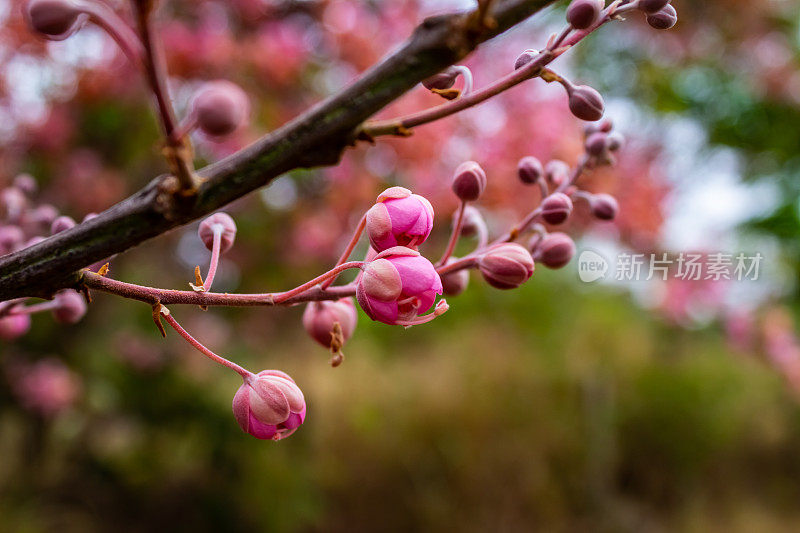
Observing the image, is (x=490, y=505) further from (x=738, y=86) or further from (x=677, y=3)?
(x=738, y=86)

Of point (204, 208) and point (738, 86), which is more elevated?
point (204, 208)

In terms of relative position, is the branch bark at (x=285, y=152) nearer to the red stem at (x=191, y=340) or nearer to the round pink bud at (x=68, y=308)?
the red stem at (x=191, y=340)

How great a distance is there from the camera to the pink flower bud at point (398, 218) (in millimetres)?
246

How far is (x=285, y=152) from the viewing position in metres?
0.21

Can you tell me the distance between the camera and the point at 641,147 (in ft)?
7.45

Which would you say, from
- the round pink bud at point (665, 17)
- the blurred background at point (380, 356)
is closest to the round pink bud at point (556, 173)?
the round pink bud at point (665, 17)

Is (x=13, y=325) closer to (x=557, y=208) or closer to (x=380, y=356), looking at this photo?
(x=557, y=208)

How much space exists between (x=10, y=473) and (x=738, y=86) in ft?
9.99

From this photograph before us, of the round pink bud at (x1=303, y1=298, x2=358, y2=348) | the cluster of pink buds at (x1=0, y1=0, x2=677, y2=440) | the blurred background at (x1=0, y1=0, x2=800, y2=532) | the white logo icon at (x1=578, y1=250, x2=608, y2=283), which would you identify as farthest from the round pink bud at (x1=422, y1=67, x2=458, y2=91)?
the blurred background at (x1=0, y1=0, x2=800, y2=532)

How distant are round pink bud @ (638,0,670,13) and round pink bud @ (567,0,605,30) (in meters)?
0.03

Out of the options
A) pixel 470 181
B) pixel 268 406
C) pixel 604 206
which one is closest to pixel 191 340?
pixel 268 406

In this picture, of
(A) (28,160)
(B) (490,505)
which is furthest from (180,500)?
(A) (28,160)

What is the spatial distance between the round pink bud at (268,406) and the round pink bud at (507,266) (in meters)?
0.10

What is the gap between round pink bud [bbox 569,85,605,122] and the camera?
0.26 m
